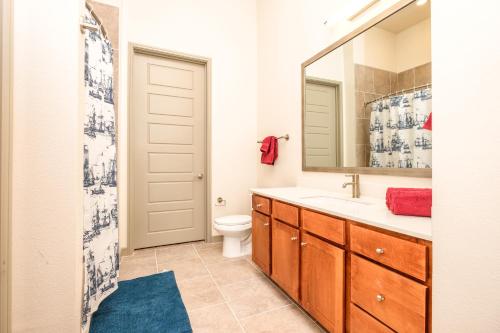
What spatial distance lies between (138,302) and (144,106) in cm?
202

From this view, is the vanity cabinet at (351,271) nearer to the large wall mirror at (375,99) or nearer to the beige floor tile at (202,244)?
the large wall mirror at (375,99)

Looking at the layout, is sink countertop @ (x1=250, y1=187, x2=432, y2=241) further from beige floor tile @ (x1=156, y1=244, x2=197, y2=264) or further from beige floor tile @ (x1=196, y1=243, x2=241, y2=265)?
beige floor tile @ (x1=156, y1=244, x2=197, y2=264)

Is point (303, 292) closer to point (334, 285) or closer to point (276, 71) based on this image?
point (334, 285)

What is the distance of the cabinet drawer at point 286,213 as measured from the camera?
1.56 meters

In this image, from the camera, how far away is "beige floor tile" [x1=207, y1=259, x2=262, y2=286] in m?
2.03

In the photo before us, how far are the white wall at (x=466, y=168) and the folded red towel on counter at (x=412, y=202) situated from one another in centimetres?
32

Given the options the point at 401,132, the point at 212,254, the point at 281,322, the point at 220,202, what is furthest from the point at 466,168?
the point at 220,202

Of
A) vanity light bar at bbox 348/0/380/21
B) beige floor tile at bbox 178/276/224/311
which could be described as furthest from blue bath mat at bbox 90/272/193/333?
vanity light bar at bbox 348/0/380/21

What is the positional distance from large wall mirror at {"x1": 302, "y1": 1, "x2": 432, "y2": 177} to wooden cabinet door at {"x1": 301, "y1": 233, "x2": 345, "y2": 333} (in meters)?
0.66

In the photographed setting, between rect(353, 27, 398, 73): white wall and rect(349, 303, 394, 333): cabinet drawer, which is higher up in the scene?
rect(353, 27, 398, 73): white wall

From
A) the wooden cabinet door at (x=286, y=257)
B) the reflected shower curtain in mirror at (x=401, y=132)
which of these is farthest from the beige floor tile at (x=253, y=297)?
the reflected shower curtain in mirror at (x=401, y=132)

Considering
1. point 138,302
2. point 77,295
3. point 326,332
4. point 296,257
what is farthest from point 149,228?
point 326,332

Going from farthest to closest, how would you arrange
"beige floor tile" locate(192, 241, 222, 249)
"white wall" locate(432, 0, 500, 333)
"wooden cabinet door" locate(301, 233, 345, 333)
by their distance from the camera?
"beige floor tile" locate(192, 241, 222, 249) → "wooden cabinet door" locate(301, 233, 345, 333) → "white wall" locate(432, 0, 500, 333)

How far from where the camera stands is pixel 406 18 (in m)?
1.40
